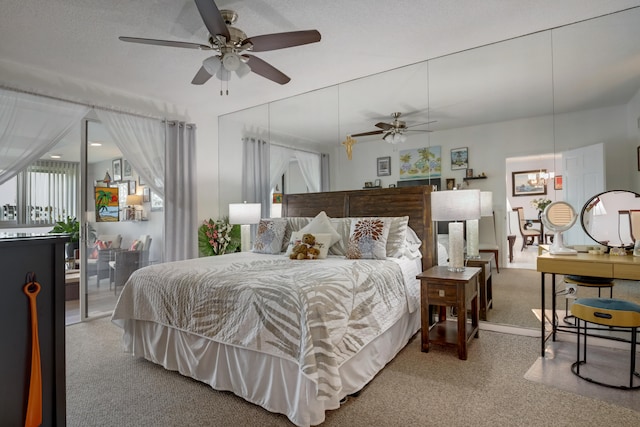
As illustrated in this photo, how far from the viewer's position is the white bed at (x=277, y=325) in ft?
6.13

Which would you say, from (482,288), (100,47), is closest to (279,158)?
(100,47)

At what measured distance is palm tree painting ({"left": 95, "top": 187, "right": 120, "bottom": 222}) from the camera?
13.9 ft

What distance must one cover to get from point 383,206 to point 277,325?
2235mm

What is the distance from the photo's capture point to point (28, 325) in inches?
46.8

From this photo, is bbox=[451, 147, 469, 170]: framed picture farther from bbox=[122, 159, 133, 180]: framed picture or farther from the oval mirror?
bbox=[122, 159, 133, 180]: framed picture

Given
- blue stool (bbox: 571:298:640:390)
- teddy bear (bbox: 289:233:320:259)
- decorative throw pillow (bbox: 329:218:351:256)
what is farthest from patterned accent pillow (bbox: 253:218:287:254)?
blue stool (bbox: 571:298:640:390)

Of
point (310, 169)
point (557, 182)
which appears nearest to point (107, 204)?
point (310, 169)

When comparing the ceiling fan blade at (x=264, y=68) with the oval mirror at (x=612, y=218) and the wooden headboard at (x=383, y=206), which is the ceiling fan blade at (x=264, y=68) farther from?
the oval mirror at (x=612, y=218)

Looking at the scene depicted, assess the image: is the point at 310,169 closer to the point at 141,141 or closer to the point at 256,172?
the point at 256,172

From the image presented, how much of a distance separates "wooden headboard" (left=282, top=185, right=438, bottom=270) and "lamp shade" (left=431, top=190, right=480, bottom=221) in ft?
1.41

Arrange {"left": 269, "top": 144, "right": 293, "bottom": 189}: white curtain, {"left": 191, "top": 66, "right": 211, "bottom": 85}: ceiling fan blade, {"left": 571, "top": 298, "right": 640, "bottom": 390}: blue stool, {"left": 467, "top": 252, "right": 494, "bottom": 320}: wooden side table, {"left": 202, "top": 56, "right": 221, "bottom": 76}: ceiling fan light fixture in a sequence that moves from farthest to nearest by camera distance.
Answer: {"left": 269, "top": 144, "right": 293, "bottom": 189}: white curtain, {"left": 467, "top": 252, "right": 494, "bottom": 320}: wooden side table, {"left": 191, "top": 66, "right": 211, "bottom": 85}: ceiling fan blade, {"left": 202, "top": 56, "right": 221, "bottom": 76}: ceiling fan light fixture, {"left": 571, "top": 298, "right": 640, "bottom": 390}: blue stool

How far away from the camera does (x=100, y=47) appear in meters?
3.23

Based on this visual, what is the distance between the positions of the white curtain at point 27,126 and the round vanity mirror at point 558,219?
4.99 metres

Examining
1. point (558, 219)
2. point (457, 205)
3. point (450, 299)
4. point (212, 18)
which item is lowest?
point (450, 299)
